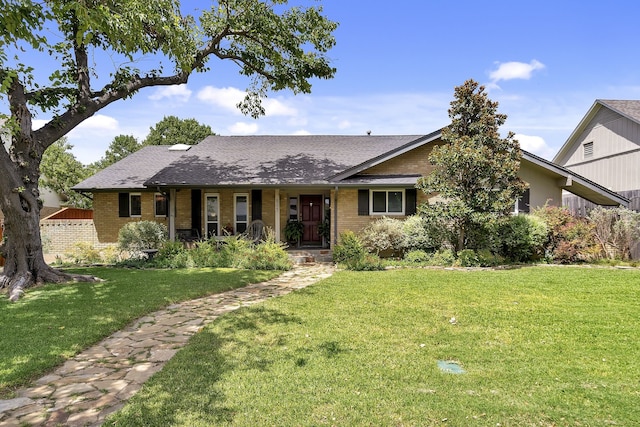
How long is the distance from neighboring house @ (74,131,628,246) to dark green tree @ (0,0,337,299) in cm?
394

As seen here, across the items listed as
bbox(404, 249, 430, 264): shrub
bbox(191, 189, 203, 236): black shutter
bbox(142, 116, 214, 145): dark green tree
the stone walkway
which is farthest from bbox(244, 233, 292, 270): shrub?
bbox(142, 116, 214, 145): dark green tree

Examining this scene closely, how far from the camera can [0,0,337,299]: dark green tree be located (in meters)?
7.07

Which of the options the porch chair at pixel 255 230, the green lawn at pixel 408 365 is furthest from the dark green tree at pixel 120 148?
the green lawn at pixel 408 365

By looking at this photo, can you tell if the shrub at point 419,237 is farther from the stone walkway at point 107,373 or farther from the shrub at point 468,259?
the stone walkway at point 107,373

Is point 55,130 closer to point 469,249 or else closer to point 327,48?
point 327,48

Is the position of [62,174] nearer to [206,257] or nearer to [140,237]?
[140,237]

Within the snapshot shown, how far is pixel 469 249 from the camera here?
11.9m

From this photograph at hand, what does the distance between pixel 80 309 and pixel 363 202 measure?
32.7 ft

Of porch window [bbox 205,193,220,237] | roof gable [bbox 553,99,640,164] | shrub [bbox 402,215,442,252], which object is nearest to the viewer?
shrub [bbox 402,215,442,252]

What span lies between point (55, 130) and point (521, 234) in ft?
46.4

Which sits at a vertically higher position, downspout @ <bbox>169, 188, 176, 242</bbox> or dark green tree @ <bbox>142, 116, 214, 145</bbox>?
dark green tree @ <bbox>142, 116, 214, 145</bbox>

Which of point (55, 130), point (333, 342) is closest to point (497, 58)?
point (333, 342)

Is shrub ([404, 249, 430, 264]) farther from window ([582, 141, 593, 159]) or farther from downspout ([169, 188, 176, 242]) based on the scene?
window ([582, 141, 593, 159])

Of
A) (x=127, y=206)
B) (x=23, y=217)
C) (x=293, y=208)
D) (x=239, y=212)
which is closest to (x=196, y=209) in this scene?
(x=239, y=212)
